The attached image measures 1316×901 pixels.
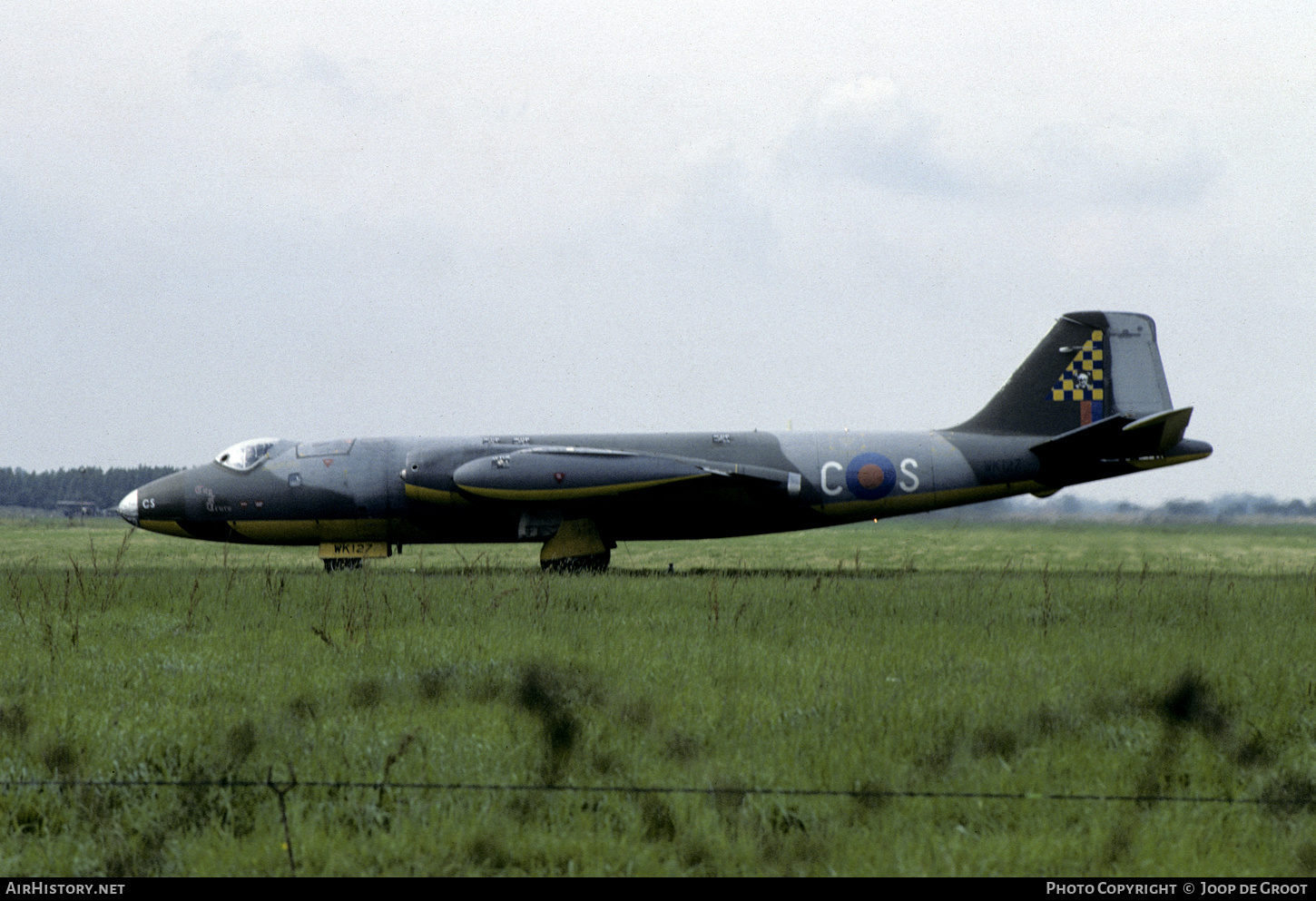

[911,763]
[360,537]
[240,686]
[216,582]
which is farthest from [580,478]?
[911,763]

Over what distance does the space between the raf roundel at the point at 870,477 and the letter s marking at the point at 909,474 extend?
190mm

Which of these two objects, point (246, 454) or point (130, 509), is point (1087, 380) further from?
point (130, 509)

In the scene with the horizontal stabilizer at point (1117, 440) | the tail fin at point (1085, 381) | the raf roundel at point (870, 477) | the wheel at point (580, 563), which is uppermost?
the tail fin at point (1085, 381)

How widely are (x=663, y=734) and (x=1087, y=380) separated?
Result: 17610 millimetres

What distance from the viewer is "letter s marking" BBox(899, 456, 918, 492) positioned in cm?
2025

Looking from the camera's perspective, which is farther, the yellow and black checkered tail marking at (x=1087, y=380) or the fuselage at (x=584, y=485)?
the yellow and black checkered tail marking at (x=1087, y=380)

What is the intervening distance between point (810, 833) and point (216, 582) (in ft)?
42.4

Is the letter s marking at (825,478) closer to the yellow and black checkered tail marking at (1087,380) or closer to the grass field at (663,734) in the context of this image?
the yellow and black checkered tail marking at (1087,380)

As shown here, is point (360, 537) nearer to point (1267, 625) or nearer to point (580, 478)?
point (580, 478)

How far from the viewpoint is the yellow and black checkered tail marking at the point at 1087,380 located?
21219 mm

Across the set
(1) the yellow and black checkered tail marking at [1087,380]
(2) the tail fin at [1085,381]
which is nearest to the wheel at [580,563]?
(2) the tail fin at [1085,381]

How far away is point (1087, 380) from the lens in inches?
838

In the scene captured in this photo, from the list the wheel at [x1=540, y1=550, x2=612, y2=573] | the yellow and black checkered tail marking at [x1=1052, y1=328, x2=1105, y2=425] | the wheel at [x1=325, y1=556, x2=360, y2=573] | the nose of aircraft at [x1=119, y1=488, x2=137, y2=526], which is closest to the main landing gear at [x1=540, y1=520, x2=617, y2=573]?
the wheel at [x1=540, y1=550, x2=612, y2=573]

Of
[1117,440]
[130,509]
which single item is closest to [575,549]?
[130,509]
